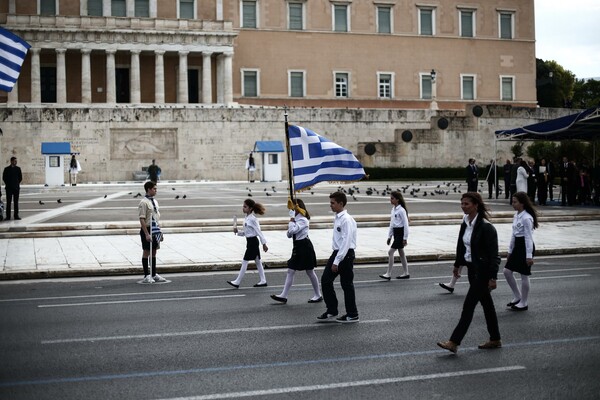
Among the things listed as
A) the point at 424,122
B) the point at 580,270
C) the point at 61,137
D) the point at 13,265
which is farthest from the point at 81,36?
the point at 580,270

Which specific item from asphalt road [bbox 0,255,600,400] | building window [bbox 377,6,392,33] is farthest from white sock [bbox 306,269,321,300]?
building window [bbox 377,6,392,33]

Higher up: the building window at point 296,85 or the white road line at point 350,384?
the building window at point 296,85

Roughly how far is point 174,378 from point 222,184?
36.9 m

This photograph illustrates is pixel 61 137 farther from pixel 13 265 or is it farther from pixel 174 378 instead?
pixel 174 378

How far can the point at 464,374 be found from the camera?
302 inches

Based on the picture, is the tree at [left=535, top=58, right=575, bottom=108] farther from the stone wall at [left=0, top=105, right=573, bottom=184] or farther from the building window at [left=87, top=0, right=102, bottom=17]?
the building window at [left=87, top=0, right=102, bottom=17]

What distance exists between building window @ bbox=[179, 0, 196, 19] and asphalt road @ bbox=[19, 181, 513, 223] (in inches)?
965

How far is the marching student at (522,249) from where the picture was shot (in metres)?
11.1

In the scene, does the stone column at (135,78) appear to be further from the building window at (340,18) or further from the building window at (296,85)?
the building window at (340,18)

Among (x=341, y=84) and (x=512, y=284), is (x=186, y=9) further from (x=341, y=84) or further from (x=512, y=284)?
(x=512, y=284)

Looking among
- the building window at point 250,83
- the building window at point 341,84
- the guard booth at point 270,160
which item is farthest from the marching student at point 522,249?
the building window at point 341,84

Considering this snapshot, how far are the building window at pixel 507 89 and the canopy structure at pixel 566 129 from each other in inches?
1628

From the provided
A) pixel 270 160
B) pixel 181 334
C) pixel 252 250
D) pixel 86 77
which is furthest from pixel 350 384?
pixel 86 77

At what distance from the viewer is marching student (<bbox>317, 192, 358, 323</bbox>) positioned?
33.2ft
